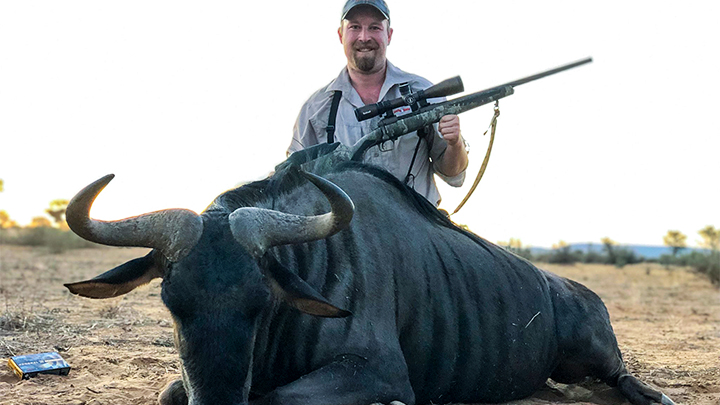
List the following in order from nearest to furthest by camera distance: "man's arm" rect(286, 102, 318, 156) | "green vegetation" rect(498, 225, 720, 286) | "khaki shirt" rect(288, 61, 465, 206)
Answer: "khaki shirt" rect(288, 61, 465, 206) < "man's arm" rect(286, 102, 318, 156) < "green vegetation" rect(498, 225, 720, 286)

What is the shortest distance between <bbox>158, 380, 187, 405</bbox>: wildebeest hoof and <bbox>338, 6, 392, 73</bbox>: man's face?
3.15m

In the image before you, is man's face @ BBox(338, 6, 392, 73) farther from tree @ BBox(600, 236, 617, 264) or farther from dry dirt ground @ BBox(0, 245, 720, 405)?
tree @ BBox(600, 236, 617, 264)

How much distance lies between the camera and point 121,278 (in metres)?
3.52

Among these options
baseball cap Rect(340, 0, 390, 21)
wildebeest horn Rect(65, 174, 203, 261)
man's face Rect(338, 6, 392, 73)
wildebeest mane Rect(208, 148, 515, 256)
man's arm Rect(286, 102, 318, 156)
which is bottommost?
wildebeest horn Rect(65, 174, 203, 261)

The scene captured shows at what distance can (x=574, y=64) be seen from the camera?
6.15m

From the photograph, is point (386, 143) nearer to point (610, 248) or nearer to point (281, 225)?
point (281, 225)

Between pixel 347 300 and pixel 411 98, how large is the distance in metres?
2.18

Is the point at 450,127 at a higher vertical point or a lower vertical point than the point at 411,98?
lower

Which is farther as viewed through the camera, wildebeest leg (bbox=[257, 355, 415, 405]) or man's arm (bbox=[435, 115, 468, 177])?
man's arm (bbox=[435, 115, 468, 177])

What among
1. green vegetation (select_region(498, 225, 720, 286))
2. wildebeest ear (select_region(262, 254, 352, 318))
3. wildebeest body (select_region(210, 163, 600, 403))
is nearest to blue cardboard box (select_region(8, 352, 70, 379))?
wildebeest body (select_region(210, 163, 600, 403))

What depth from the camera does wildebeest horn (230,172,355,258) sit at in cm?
335

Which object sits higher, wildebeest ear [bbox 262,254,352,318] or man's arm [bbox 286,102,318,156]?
man's arm [bbox 286,102,318,156]

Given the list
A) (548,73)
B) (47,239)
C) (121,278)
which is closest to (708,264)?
(548,73)

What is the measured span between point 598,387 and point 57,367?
3835mm
